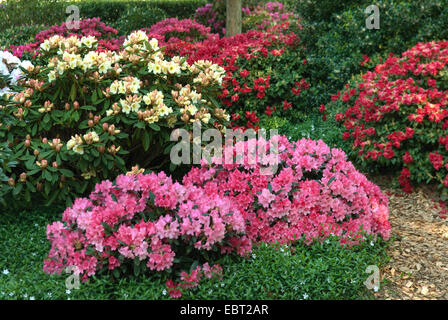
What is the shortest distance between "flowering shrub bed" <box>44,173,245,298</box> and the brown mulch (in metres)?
1.20

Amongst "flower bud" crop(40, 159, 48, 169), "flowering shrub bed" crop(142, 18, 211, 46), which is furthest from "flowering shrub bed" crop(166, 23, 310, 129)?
"flower bud" crop(40, 159, 48, 169)

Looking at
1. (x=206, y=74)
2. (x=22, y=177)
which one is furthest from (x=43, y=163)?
(x=206, y=74)

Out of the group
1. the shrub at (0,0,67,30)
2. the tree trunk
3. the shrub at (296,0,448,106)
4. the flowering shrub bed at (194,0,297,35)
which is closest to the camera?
the shrub at (296,0,448,106)

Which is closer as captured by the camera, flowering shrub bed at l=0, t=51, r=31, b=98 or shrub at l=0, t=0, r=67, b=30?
flowering shrub bed at l=0, t=51, r=31, b=98

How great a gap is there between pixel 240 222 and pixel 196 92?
1.73 m

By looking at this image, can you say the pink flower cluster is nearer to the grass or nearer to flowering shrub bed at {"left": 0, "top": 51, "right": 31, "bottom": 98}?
the grass

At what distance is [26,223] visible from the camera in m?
4.09

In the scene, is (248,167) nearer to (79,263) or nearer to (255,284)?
(255,284)

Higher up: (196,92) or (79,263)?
(196,92)

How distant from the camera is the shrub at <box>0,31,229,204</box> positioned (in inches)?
150

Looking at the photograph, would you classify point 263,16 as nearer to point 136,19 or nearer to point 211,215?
point 136,19

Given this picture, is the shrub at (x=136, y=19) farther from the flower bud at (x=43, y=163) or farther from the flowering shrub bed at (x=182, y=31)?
the flower bud at (x=43, y=163)

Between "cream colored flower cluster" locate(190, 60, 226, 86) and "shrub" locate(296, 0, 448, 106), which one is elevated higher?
"shrub" locate(296, 0, 448, 106)
